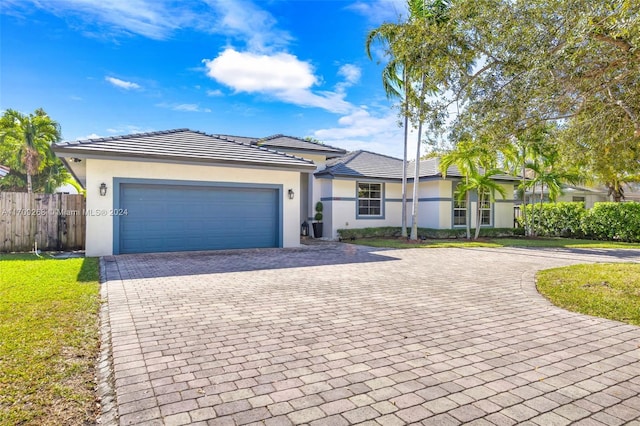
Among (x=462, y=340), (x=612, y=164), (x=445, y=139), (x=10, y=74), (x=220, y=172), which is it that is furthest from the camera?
(x=10, y=74)

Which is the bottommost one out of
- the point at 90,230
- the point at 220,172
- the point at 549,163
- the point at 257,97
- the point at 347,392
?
the point at 347,392

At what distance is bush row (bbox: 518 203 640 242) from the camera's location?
1802 centimetres

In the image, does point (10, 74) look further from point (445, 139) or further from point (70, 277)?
point (445, 139)

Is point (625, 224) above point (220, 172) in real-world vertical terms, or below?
below

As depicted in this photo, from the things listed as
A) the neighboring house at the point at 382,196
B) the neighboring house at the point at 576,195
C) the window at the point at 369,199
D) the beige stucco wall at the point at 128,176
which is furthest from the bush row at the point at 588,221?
the beige stucco wall at the point at 128,176

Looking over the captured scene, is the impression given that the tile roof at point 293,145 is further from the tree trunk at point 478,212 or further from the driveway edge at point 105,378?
the driveway edge at point 105,378

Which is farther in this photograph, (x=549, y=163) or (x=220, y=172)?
(x=549, y=163)

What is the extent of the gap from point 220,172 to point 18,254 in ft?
21.6

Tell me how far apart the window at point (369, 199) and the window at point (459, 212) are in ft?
13.1

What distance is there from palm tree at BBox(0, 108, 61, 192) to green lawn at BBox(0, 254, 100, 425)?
2886 centimetres

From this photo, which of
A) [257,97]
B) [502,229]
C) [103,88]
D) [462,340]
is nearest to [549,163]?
[502,229]

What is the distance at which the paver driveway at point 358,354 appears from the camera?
2.86m

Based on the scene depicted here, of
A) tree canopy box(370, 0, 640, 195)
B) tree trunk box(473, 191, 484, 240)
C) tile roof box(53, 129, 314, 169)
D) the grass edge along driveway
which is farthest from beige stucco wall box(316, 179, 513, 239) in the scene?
the grass edge along driveway

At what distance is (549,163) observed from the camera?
62.7ft
